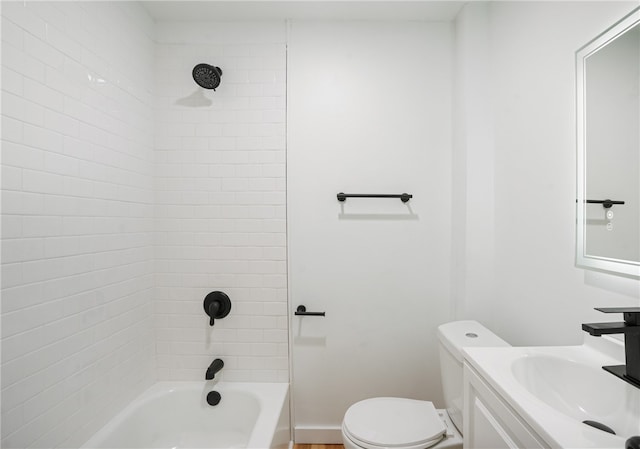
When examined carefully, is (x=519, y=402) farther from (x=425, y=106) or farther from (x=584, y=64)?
(x=425, y=106)

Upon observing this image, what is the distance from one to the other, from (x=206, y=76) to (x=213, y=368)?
5.39 ft

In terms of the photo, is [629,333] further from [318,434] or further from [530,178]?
[318,434]

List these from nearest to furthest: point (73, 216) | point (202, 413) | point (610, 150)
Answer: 1. point (610, 150)
2. point (73, 216)
3. point (202, 413)

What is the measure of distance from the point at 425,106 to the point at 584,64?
2.66ft

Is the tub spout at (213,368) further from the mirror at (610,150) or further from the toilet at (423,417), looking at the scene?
the mirror at (610,150)

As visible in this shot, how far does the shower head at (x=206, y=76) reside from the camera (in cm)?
163

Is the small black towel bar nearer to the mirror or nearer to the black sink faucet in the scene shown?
the mirror

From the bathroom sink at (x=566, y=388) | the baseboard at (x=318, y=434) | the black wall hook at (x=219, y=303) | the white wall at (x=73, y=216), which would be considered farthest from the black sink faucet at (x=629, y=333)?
the white wall at (x=73, y=216)

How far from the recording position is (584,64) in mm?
1099

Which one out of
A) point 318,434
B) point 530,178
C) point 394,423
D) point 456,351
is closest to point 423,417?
point 394,423

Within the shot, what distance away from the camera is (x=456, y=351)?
4.37 ft

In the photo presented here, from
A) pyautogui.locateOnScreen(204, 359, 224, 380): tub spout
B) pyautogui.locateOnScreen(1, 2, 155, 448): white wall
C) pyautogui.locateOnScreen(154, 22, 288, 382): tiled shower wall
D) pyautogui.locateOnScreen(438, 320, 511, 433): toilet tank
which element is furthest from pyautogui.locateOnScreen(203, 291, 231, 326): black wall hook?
pyautogui.locateOnScreen(438, 320, 511, 433): toilet tank

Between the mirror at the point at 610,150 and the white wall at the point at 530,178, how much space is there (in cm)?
5

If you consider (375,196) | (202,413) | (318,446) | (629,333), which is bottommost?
(318,446)
